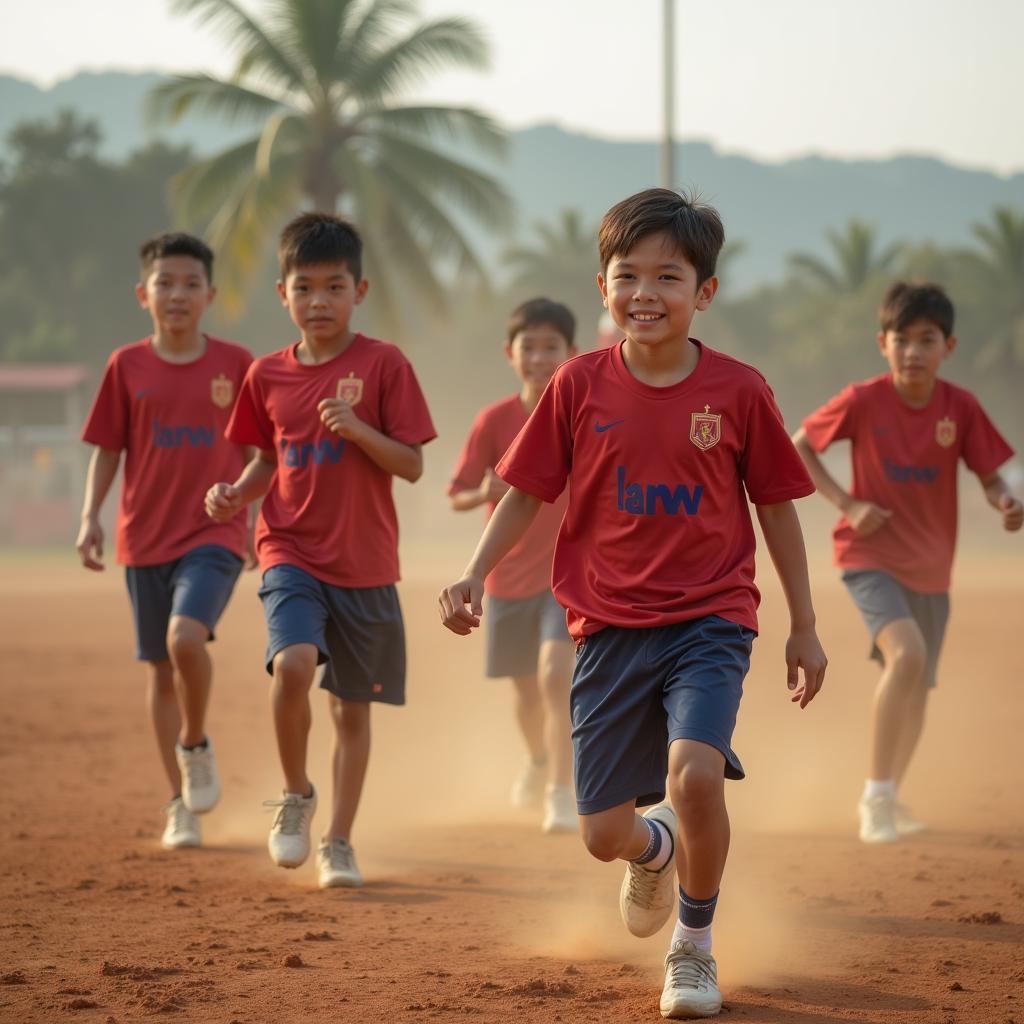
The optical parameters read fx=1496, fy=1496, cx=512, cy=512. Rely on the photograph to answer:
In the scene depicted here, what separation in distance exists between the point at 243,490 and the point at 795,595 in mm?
2184

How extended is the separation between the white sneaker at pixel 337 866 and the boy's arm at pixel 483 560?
175 cm

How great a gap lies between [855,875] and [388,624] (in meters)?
1.87

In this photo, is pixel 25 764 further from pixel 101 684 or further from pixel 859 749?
pixel 859 749

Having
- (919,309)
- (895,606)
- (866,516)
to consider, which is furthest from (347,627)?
(919,309)

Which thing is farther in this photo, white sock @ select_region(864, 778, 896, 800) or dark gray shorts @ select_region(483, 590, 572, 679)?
dark gray shorts @ select_region(483, 590, 572, 679)

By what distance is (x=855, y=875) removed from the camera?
17.4 ft

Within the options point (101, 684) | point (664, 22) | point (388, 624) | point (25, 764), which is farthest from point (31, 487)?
point (388, 624)

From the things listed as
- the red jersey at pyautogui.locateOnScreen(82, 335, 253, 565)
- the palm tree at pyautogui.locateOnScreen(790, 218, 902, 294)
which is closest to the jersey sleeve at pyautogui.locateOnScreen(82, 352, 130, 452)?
the red jersey at pyautogui.locateOnScreen(82, 335, 253, 565)

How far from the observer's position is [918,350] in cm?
605

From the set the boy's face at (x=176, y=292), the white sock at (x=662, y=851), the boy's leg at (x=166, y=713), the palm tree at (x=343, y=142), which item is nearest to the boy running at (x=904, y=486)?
the white sock at (x=662, y=851)

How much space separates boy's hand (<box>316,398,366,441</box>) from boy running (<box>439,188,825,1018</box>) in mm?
1123

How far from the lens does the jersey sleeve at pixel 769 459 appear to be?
3.80 m

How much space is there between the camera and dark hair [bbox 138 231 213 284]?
240 inches

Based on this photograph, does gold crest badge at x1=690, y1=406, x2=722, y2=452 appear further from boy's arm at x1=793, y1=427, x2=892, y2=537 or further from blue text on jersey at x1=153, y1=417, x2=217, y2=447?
blue text on jersey at x1=153, y1=417, x2=217, y2=447
